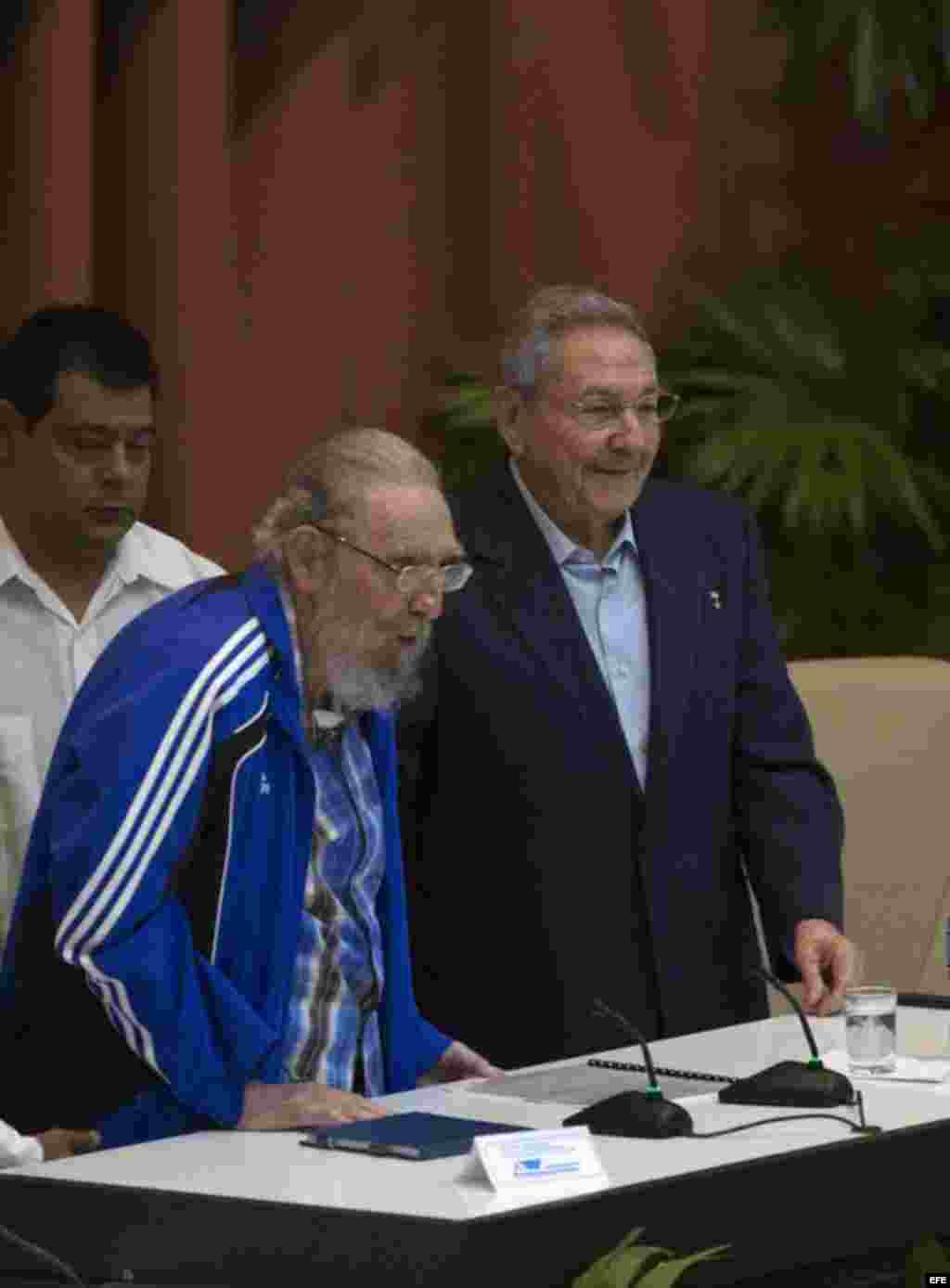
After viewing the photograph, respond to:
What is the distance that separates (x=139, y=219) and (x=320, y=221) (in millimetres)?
418

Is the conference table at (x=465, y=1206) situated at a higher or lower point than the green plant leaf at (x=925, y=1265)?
lower

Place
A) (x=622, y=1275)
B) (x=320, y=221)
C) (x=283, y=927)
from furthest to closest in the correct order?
1. (x=320, y=221)
2. (x=283, y=927)
3. (x=622, y=1275)

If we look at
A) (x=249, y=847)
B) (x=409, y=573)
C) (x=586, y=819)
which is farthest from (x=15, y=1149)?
(x=586, y=819)

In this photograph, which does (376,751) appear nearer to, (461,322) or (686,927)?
(686,927)

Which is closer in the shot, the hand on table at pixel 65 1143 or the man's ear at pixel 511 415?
the hand on table at pixel 65 1143

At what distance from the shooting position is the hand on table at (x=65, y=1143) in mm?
3166

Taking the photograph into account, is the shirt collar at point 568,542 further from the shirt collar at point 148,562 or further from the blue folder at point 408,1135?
the blue folder at point 408,1135

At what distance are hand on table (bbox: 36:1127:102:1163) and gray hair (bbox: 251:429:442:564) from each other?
65 cm

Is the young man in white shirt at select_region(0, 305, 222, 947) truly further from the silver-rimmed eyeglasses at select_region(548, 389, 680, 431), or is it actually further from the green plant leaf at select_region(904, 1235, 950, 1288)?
the green plant leaf at select_region(904, 1235, 950, 1288)

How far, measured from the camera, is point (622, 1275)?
2334mm

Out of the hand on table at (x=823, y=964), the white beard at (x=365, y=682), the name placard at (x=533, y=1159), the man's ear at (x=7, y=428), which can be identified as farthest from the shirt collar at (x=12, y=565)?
the name placard at (x=533, y=1159)

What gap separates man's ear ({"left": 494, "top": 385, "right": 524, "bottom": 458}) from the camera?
4.03m

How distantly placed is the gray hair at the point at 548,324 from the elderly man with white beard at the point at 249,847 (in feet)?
1.96

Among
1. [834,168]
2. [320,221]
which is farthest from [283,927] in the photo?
[834,168]
